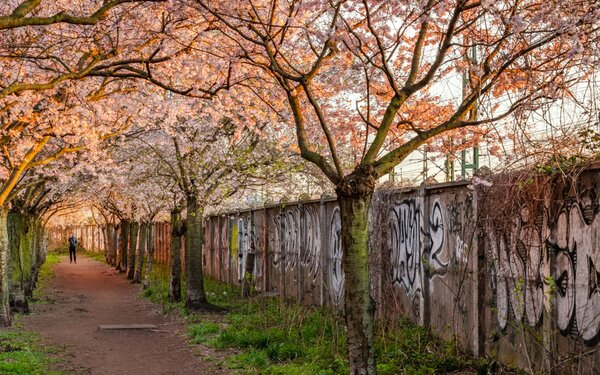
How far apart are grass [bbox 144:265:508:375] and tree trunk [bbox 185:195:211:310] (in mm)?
1931

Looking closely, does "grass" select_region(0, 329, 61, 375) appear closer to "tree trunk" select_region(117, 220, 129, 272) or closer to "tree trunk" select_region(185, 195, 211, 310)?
"tree trunk" select_region(185, 195, 211, 310)

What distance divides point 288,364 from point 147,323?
7.30 m

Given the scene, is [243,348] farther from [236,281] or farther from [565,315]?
[236,281]

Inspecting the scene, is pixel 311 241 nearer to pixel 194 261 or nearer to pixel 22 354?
pixel 194 261

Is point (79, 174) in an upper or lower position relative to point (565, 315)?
upper

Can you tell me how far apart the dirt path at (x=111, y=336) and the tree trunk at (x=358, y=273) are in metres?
3.44

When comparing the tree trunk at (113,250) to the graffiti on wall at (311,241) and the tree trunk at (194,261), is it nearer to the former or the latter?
the tree trunk at (194,261)

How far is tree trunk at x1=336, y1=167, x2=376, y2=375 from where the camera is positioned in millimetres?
6652

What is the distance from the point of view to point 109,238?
159ft

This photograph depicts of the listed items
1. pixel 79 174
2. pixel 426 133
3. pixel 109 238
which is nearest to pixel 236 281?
pixel 79 174

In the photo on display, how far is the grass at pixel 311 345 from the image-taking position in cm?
827

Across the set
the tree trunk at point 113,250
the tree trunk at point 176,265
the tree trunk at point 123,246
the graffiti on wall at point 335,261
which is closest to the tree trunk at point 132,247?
the tree trunk at point 123,246

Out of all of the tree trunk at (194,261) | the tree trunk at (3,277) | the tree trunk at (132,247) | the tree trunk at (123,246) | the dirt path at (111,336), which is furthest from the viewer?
the tree trunk at (123,246)

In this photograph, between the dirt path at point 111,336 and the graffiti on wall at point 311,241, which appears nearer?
the dirt path at point 111,336
